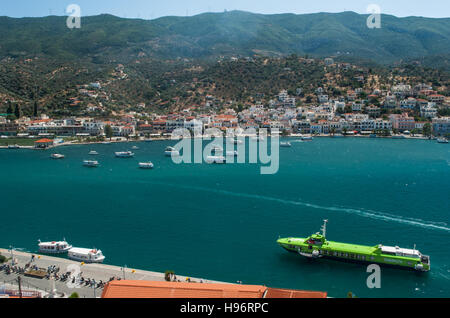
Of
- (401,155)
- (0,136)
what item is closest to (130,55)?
(0,136)

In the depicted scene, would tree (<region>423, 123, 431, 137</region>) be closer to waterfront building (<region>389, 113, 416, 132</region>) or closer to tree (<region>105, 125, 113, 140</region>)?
waterfront building (<region>389, 113, 416, 132</region>)

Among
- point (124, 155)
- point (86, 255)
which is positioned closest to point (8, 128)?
point (124, 155)

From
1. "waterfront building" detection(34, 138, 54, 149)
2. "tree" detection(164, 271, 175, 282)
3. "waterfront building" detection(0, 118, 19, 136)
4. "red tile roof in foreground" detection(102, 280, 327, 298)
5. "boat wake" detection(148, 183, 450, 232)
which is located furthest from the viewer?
"waterfront building" detection(0, 118, 19, 136)

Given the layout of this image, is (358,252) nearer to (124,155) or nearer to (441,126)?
(124,155)

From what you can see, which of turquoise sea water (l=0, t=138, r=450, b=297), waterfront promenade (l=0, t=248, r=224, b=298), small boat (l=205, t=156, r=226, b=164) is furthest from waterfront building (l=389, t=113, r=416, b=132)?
waterfront promenade (l=0, t=248, r=224, b=298)

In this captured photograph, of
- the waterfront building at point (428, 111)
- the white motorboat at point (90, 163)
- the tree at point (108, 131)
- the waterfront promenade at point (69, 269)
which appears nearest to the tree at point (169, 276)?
the waterfront promenade at point (69, 269)

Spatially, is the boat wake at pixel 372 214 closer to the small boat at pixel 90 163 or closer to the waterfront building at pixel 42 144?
the small boat at pixel 90 163
